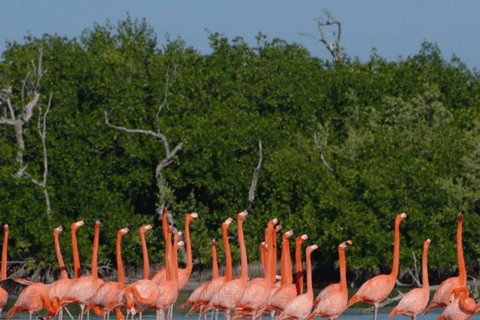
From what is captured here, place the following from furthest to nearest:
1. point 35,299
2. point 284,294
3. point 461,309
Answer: point 35,299 → point 284,294 → point 461,309

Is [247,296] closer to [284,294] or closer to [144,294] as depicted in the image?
[284,294]

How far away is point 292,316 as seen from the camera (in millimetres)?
15180

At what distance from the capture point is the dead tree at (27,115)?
36.8 metres

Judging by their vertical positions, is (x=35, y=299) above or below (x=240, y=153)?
below

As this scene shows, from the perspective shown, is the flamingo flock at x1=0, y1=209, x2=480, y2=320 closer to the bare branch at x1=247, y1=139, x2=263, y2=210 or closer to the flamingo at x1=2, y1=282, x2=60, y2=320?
the flamingo at x1=2, y1=282, x2=60, y2=320

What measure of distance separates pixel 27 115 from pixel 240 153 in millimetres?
10335

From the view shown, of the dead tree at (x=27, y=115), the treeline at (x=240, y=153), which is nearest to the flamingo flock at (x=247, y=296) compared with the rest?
the treeline at (x=240, y=153)

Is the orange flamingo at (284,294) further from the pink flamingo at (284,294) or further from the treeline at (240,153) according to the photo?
the treeline at (240,153)

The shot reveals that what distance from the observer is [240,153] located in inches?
1609

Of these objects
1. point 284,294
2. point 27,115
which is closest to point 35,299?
point 284,294

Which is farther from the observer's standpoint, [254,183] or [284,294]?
[254,183]

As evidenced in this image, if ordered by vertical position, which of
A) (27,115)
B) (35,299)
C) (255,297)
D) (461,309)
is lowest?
(461,309)

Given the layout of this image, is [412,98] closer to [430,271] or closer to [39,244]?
[430,271]

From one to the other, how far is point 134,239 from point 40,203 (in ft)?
14.6
